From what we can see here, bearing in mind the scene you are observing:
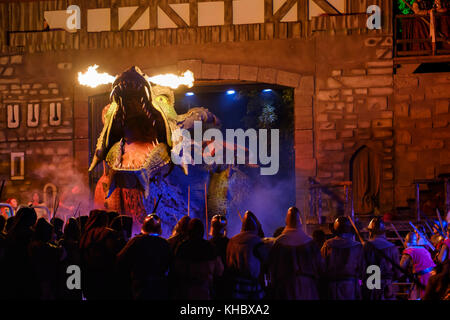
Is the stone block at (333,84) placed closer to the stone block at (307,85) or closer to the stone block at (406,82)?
the stone block at (307,85)

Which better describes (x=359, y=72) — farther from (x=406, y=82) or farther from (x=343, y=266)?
(x=343, y=266)

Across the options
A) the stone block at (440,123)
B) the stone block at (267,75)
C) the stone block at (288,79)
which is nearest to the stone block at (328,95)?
the stone block at (288,79)

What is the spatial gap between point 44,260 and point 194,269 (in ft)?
5.14

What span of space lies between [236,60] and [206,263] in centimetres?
895

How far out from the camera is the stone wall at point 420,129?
1506 cm

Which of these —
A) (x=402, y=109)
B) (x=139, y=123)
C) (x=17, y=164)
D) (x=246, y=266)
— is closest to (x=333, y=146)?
(x=402, y=109)

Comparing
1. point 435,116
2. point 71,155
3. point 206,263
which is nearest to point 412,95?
point 435,116

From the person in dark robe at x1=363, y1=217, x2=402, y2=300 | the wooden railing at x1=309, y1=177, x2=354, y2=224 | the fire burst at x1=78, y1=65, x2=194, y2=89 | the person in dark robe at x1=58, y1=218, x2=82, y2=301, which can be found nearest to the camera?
the person in dark robe at x1=58, y1=218, x2=82, y2=301

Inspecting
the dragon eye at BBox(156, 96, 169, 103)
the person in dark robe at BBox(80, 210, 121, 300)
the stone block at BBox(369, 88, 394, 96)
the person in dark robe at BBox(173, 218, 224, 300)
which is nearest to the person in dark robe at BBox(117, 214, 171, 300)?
the person in dark robe at BBox(173, 218, 224, 300)

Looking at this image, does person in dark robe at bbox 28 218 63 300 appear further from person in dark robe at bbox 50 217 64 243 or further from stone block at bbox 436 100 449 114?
stone block at bbox 436 100 449 114

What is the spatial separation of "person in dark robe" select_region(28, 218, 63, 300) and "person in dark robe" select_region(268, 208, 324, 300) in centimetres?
228

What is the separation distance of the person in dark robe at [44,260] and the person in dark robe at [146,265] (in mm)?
743

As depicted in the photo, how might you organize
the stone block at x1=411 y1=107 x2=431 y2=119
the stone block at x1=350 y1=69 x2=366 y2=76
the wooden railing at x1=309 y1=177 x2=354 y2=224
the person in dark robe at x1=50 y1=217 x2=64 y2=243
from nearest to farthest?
Result: the person in dark robe at x1=50 y1=217 x2=64 y2=243 → the wooden railing at x1=309 y1=177 x2=354 y2=224 → the stone block at x1=411 y1=107 x2=431 y2=119 → the stone block at x1=350 y1=69 x2=366 y2=76

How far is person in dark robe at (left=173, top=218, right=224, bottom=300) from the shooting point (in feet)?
24.5
